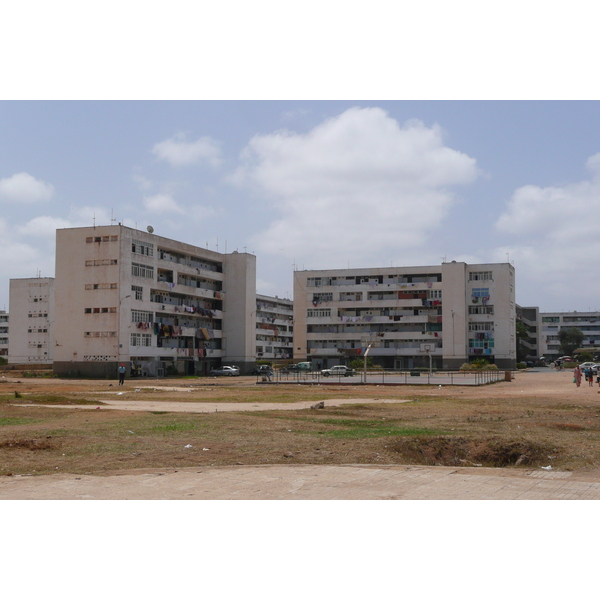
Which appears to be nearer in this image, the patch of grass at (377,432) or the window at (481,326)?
the patch of grass at (377,432)

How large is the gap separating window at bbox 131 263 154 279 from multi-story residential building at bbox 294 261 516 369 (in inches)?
1382

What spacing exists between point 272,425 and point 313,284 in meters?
88.0

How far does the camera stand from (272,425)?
20375 millimetres

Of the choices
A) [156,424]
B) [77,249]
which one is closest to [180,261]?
A: [77,249]

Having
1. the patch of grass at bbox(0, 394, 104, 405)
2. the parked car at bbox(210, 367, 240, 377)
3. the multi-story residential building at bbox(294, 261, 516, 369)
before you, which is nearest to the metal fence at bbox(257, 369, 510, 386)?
the parked car at bbox(210, 367, 240, 377)

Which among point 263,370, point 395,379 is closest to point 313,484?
point 395,379

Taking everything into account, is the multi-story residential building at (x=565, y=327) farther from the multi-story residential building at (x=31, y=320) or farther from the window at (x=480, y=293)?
the multi-story residential building at (x=31, y=320)

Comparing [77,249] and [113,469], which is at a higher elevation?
[77,249]

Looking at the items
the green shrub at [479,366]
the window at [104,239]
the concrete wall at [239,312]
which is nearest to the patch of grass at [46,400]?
the window at [104,239]

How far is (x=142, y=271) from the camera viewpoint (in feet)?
247

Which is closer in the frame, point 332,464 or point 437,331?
point 332,464

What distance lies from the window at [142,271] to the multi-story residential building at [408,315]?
115ft

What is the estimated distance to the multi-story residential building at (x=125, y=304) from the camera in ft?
235

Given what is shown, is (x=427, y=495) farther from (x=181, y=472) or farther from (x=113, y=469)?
(x=113, y=469)
